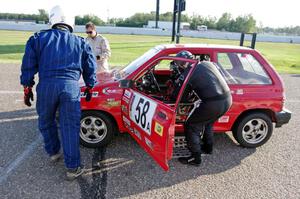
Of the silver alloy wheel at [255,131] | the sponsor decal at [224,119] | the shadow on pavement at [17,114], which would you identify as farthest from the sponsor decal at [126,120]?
the shadow on pavement at [17,114]

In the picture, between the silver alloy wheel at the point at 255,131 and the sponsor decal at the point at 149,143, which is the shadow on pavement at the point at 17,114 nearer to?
the sponsor decal at the point at 149,143

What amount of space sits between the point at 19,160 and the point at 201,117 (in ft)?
8.16

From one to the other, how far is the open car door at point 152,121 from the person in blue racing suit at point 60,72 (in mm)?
703

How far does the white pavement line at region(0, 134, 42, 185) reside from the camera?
311 cm

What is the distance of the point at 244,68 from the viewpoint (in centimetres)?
397

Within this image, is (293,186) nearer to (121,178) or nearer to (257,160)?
(257,160)

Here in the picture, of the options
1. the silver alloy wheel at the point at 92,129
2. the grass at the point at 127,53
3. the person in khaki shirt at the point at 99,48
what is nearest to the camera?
the silver alloy wheel at the point at 92,129

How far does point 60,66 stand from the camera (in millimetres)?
2785

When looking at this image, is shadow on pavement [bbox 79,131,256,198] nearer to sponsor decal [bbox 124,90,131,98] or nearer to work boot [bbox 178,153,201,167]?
work boot [bbox 178,153,201,167]

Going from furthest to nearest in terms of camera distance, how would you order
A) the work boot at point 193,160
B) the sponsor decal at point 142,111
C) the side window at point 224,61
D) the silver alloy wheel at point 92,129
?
1. the side window at point 224,61
2. the silver alloy wheel at point 92,129
3. the work boot at point 193,160
4. the sponsor decal at point 142,111

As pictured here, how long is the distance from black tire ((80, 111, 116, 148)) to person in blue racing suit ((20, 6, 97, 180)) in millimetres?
694

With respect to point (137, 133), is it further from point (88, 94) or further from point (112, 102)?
point (88, 94)

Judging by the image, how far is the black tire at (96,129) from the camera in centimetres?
374

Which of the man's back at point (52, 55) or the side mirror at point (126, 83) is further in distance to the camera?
the side mirror at point (126, 83)
